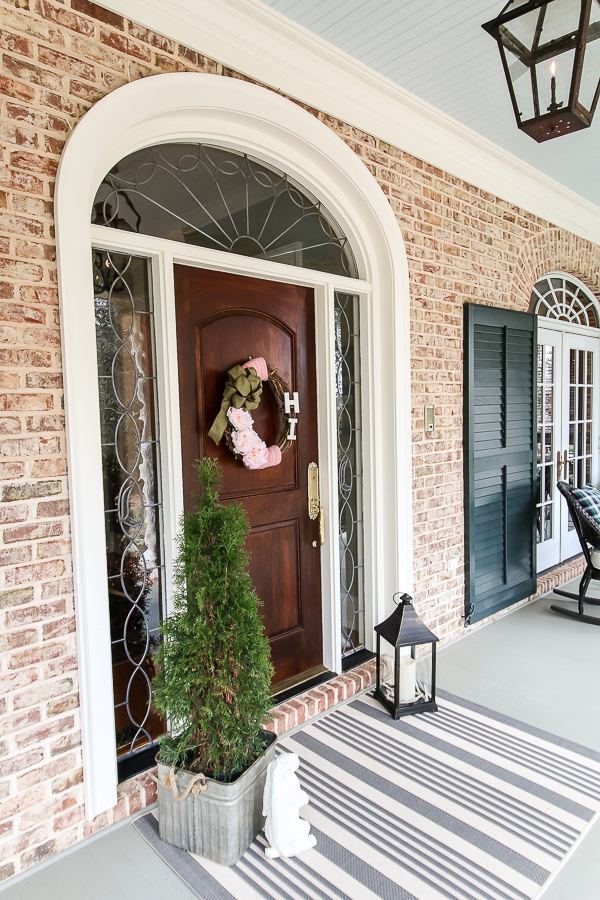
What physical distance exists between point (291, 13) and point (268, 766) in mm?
2856

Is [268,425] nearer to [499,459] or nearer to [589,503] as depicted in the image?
[499,459]

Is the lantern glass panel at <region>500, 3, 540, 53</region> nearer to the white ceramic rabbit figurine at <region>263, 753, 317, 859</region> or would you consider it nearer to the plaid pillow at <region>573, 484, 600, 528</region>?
the white ceramic rabbit figurine at <region>263, 753, 317, 859</region>

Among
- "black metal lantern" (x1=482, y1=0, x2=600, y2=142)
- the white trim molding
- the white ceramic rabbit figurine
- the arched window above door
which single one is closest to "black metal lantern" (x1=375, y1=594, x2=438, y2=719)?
the white ceramic rabbit figurine

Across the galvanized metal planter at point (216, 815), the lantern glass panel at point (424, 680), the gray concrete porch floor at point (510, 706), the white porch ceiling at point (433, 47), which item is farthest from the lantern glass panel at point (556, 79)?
the lantern glass panel at point (424, 680)

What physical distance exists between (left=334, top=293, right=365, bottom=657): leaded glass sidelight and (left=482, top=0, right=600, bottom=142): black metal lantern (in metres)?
1.53

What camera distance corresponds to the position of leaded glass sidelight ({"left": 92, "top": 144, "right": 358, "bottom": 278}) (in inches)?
Result: 84.4

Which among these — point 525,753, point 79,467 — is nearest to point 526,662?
point 525,753

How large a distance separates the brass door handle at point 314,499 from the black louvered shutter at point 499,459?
1.20 metres

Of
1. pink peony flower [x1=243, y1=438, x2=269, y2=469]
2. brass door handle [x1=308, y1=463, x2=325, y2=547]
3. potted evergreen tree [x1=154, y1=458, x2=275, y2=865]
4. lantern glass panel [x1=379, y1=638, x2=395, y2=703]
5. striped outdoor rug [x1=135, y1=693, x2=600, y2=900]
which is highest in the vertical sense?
pink peony flower [x1=243, y1=438, x2=269, y2=469]

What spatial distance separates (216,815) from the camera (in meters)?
1.81

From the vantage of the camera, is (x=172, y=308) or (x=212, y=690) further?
(x=172, y=308)

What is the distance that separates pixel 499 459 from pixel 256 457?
208cm

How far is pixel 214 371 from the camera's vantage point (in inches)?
97.6

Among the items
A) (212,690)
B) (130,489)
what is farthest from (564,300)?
(212,690)
